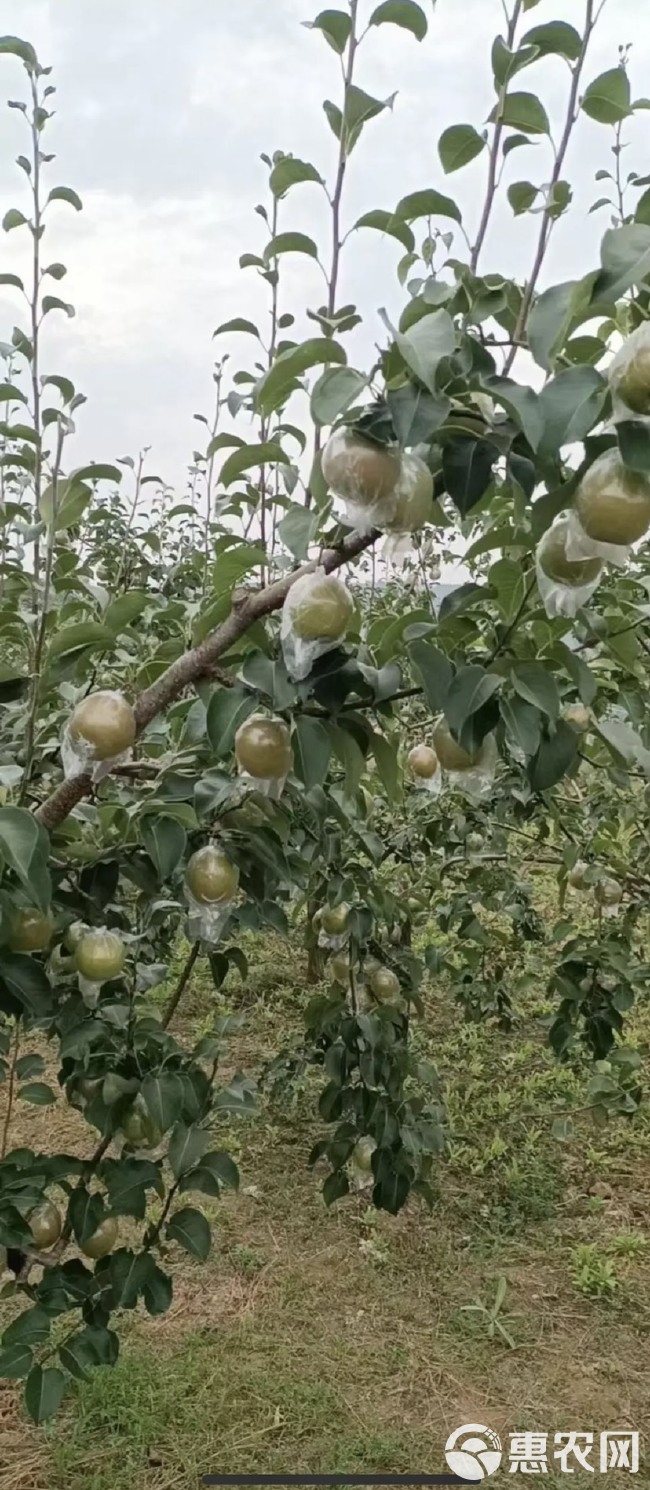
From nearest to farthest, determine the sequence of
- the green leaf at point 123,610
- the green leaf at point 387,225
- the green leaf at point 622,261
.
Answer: the green leaf at point 622,261, the green leaf at point 387,225, the green leaf at point 123,610

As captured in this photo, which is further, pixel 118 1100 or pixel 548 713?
pixel 118 1100

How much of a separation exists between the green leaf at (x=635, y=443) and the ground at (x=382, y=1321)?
219cm

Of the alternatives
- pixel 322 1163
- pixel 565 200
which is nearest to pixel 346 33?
pixel 565 200

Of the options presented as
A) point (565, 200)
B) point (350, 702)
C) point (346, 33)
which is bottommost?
point (350, 702)

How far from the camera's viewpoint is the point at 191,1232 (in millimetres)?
1578

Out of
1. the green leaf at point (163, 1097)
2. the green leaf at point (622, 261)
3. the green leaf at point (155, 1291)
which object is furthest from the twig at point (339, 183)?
the green leaf at point (155, 1291)

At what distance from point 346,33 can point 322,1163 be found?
10.0 feet

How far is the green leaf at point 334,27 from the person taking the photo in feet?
3.17

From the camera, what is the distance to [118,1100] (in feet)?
4.59

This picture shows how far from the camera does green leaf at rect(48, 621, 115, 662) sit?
1.04 meters

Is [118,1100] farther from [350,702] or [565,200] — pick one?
[565,200]

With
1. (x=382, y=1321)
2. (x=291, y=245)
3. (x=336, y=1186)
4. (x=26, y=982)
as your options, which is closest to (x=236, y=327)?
(x=291, y=245)

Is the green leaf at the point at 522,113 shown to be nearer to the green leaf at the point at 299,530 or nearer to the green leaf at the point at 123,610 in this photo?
the green leaf at the point at 299,530

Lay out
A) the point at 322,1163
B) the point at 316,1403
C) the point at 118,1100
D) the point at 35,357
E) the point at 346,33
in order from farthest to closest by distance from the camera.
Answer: the point at 322,1163 < the point at 316,1403 < the point at 118,1100 < the point at 35,357 < the point at 346,33
